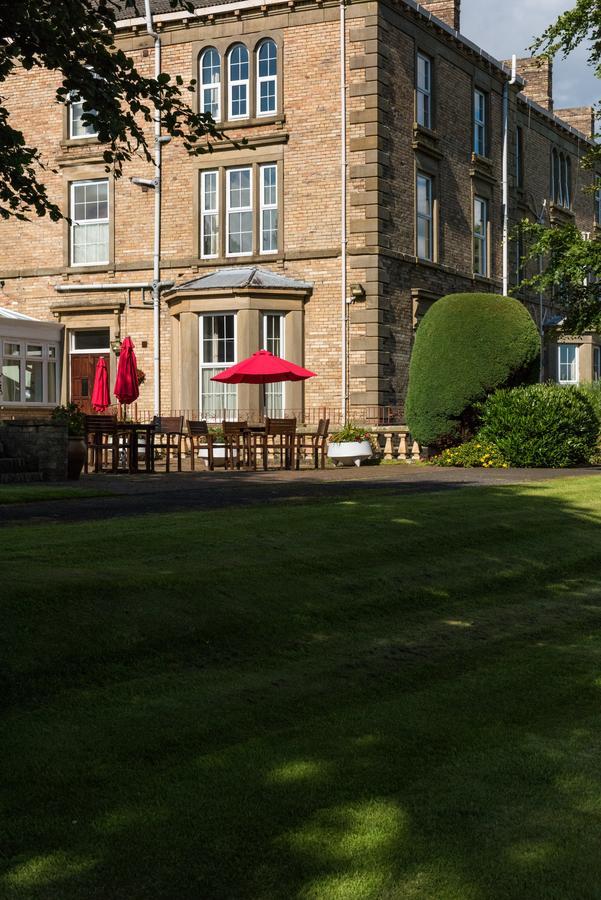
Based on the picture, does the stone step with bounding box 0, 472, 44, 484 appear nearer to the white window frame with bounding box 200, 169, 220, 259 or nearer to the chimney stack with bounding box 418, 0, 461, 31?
the white window frame with bounding box 200, 169, 220, 259

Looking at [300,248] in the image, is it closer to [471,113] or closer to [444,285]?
[444,285]

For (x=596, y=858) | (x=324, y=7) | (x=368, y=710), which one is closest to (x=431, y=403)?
(x=324, y=7)

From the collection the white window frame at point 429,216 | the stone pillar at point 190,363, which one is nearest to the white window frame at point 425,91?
the white window frame at point 429,216

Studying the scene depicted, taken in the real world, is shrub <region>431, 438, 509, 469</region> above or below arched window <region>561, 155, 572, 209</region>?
below

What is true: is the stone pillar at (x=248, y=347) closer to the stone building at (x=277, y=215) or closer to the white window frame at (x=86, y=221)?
the stone building at (x=277, y=215)

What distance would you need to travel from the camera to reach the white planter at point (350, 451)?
26.1 metres

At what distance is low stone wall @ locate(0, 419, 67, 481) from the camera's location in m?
18.9

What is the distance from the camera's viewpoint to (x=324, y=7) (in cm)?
2933

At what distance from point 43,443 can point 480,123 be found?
2111cm

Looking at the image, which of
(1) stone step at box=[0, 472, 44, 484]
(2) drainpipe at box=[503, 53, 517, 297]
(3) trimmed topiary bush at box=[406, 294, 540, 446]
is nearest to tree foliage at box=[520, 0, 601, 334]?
(3) trimmed topiary bush at box=[406, 294, 540, 446]

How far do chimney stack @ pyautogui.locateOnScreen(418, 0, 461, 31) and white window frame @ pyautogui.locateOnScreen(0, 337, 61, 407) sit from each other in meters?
14.8

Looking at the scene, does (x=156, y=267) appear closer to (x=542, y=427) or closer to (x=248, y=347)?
(x=248, y=347)

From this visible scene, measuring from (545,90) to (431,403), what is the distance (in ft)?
70.8

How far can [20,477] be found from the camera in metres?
18.5
